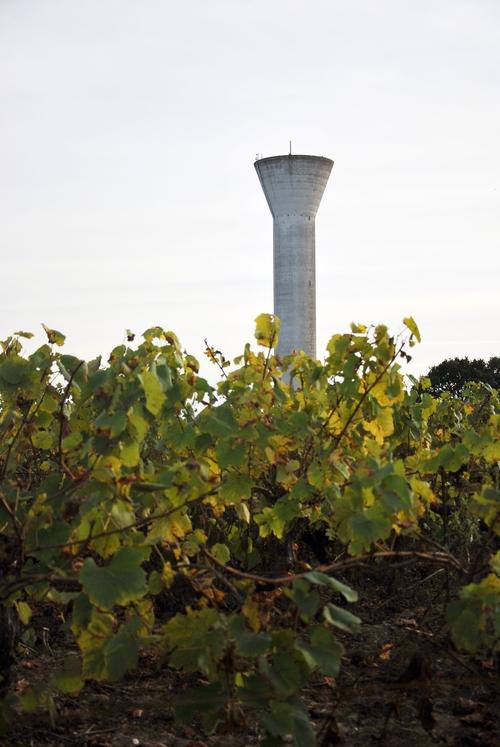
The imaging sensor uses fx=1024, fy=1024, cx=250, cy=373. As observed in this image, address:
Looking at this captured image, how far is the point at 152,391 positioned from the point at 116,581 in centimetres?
51

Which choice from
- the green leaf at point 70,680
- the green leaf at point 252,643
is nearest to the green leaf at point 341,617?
the green leaf at point 252,643

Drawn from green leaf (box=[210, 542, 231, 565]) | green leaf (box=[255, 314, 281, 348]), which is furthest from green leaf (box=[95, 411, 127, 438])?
green leaf (box=[255, 314, 281, 348])

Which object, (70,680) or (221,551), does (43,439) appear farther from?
(70,680)

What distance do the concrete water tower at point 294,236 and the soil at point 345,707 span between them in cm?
3238

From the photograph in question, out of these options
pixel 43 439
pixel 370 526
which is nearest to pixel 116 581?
pixel 370 526

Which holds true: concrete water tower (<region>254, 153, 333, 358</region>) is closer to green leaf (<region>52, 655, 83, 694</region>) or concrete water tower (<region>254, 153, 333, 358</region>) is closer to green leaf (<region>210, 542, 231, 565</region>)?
green leaf (<region>210, 542, 231, 565</region>)

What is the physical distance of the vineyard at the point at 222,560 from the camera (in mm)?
2391

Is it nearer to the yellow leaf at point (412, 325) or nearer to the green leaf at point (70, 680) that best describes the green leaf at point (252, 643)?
the green leaf at point (70, 680)

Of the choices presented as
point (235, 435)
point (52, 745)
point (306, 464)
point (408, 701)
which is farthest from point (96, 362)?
→ point (408, 701)

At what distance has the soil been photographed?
9.52ft

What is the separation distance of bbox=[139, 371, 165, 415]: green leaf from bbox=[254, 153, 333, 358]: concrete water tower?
110 feet

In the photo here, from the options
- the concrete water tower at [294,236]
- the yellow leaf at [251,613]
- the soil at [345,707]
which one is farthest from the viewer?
the concrete water tower at [294,236]

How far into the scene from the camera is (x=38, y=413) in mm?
3346

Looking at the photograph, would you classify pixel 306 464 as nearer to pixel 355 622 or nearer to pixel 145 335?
pixel 145 335
